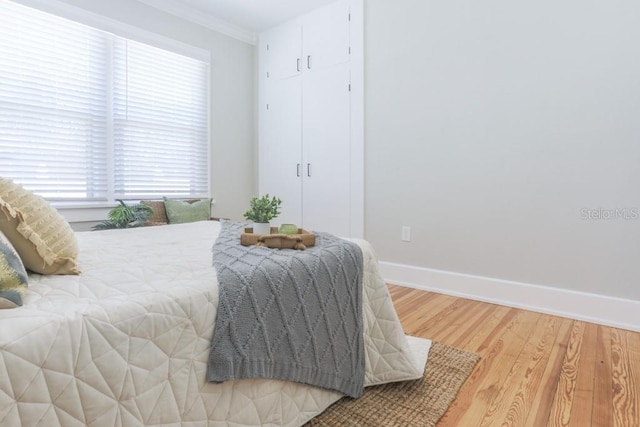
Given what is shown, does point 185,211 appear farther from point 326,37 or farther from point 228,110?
point 326,37

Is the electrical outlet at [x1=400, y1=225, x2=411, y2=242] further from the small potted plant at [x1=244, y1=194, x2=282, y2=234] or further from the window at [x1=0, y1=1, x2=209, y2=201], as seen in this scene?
the window at [x1=0, y1=1, x2=209, y2=201]

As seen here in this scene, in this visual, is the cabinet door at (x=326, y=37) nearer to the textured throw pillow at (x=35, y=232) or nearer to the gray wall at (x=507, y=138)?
the gray wall at (x=507, y=138)

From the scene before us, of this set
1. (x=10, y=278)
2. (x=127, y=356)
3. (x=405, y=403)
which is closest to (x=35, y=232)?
(x=10, y=278)

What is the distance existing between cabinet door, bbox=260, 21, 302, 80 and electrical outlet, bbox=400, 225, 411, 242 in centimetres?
205

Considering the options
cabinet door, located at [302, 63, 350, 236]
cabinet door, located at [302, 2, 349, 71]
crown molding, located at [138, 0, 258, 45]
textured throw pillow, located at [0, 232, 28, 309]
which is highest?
crown molding, located at [138, 0, 258, 45]

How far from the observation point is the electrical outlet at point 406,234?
312cm

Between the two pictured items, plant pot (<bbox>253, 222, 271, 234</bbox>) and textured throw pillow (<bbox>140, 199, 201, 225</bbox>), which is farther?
textured throw pillow (<bbox>140, 199, 201, 225</bbox>)

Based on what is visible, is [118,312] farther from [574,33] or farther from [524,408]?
[574,33]

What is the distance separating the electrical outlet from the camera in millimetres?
3115

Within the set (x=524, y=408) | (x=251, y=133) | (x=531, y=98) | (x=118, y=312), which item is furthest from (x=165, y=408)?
(x=251, y=133)

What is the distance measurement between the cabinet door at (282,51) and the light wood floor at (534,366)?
Answer: 2.82 meters

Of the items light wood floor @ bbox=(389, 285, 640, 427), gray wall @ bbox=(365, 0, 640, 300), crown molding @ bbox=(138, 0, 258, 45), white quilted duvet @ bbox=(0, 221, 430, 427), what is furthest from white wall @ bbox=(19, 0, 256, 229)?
white quilted duvet @ bbox=(0, 221, 430, 427)

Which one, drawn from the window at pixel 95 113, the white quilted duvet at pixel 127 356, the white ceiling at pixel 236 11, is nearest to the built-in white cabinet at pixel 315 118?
the white ceiling at pixel 236 11

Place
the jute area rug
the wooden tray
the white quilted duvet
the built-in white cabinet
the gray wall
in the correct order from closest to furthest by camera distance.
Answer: the white quilted duvet → the jute area rug → the wooden tray → the gray wall → the built-in white cabinet
